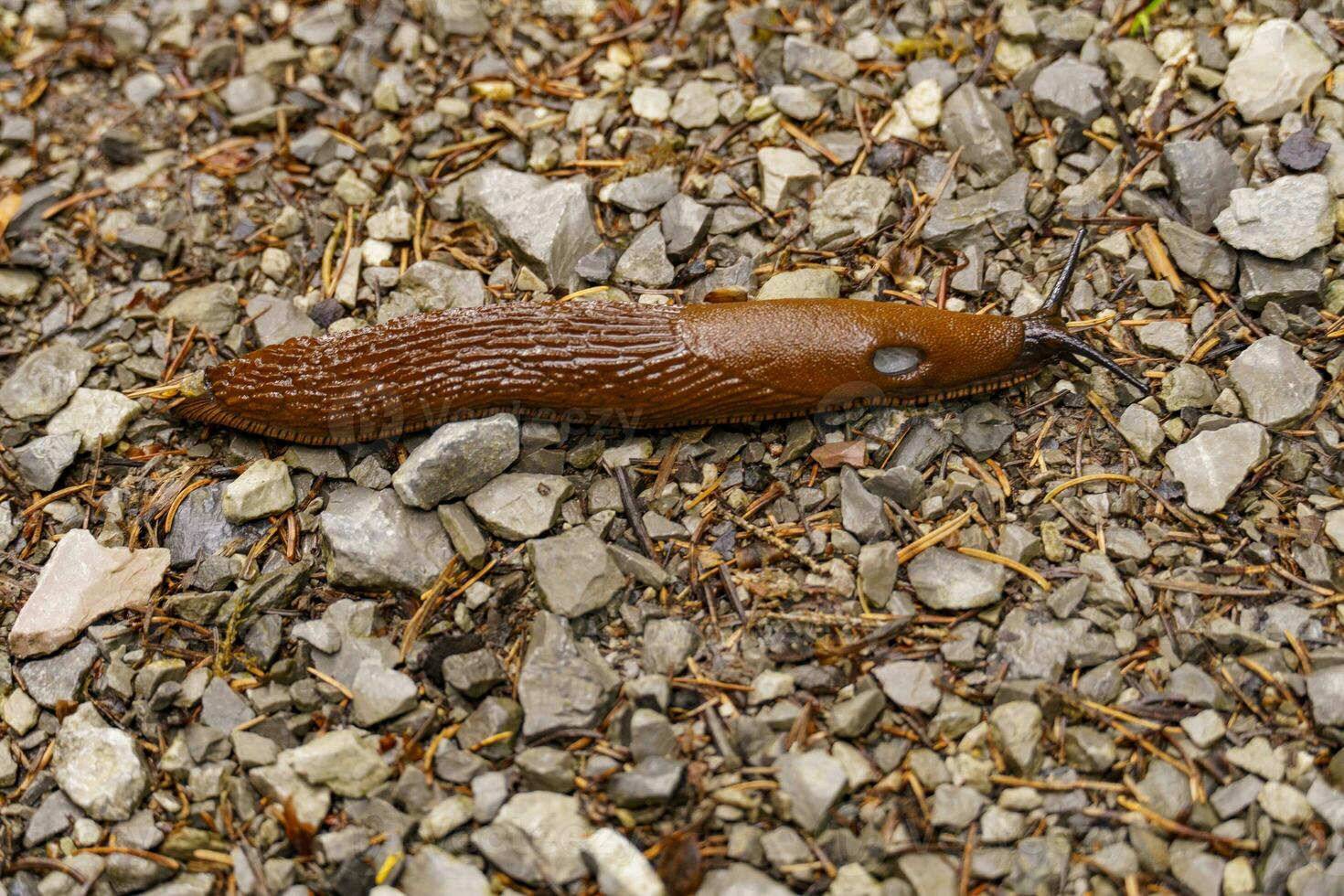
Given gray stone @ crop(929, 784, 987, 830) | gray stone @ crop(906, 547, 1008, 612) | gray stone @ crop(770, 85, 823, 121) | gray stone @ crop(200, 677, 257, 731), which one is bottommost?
gray stone @ crop(929, 784, 987, 830)

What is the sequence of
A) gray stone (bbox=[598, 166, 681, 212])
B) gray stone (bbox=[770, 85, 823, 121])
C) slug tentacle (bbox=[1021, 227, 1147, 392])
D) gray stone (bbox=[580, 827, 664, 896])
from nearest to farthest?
gray stone (bbox=[580, 827, 664, 896])
slug tentacle (bbox=[1021, 227, 1147, 392])
gray stone (bbox=[598, 166, 681, 212])
gray stone (bbox=[770, 85, 823, 121])

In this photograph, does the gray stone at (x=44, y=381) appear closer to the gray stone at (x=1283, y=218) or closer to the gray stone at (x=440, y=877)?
the gray stone at (x=440, y=877)

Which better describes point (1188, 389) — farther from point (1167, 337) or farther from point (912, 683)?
point (912, 683)

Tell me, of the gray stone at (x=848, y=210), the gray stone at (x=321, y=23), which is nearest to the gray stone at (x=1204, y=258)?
the gray stone at (x=848, y=210)

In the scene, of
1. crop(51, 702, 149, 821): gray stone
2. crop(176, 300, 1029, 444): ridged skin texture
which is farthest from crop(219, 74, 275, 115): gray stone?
crop(51, 702, 149, 821): gray stone

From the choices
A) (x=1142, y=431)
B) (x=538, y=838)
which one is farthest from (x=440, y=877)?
(x=1142, y=431)

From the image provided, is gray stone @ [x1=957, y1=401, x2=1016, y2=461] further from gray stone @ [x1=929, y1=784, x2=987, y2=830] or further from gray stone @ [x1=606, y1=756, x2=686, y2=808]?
gray stone @ [x1=606, y1=756, x2=686, y2=808]

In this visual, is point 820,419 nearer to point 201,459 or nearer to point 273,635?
point 273,635
